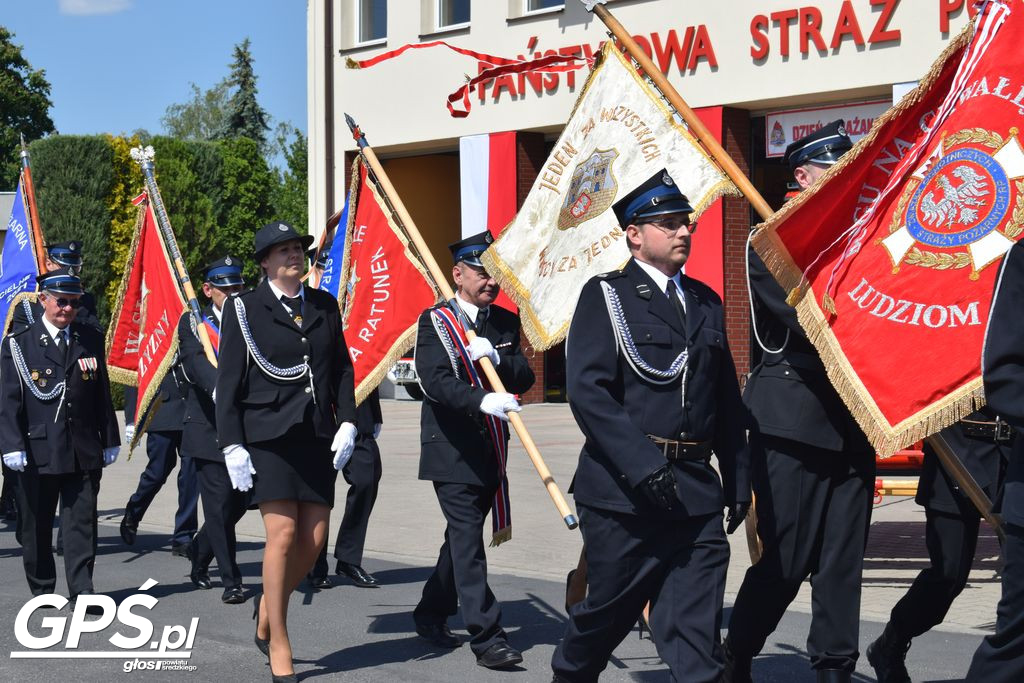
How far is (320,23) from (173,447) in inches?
632

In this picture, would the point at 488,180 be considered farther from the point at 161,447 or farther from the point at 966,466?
the point at 966,466

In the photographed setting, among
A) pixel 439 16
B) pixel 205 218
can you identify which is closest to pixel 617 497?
pixel 439 16

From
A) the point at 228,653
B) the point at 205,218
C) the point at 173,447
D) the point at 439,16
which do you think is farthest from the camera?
the point at 205,218

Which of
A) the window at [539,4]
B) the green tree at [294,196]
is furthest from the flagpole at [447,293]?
the green tree at [294,196]

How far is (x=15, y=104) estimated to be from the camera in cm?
5853

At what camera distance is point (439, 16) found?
2452 cm

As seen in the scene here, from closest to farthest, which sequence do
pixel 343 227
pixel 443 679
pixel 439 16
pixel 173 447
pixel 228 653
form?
pixel 443 679, pixel 228 653, pixel 343 227, pixel 173 447, pixel 439 16

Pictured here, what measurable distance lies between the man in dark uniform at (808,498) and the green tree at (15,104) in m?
55.6

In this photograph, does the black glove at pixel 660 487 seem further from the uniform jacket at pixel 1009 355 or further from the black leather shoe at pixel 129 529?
the black leather shoe at pixel 129 529

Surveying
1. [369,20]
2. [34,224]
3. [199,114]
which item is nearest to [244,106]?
[199,114]

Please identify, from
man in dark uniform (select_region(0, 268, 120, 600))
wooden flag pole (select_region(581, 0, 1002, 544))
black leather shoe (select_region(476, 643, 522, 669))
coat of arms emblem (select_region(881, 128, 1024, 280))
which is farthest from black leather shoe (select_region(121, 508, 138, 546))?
coat of arms emblem (select_region(881, 128, 1024, 280))

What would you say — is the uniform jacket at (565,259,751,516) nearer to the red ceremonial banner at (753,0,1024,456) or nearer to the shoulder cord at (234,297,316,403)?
the red ceremonial banner at (753,0,1024,456)

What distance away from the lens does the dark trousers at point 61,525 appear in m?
8.45

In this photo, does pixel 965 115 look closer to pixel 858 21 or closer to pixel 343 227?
pixel 343 227
